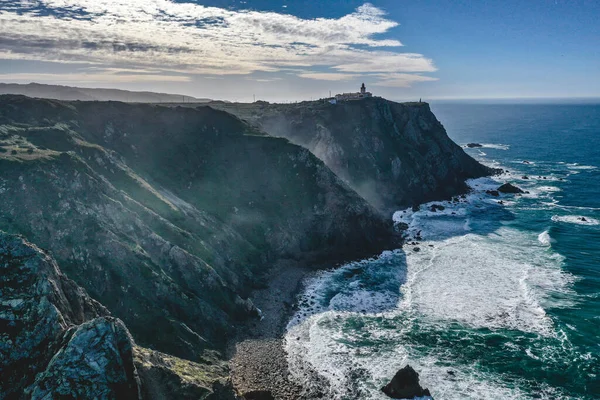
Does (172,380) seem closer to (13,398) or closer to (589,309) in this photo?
(13,398)

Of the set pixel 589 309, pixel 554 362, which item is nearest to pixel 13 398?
pixel 554 362

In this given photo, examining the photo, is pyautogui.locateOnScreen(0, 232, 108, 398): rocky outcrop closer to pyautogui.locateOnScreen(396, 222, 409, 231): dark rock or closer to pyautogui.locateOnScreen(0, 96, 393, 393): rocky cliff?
pyautogui.locateOnScreen(0, 96, 393, 393): rocky cliff

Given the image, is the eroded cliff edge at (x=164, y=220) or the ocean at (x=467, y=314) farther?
the ocean at (x=467, y=314)

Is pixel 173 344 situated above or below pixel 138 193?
below

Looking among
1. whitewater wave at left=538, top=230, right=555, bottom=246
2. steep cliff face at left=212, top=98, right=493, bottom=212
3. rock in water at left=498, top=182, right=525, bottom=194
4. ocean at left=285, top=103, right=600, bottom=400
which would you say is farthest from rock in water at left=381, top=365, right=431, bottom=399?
rock in water at left=498, top=182, right=525, bottom=194

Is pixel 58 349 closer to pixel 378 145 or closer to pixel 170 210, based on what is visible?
pixel 170 210

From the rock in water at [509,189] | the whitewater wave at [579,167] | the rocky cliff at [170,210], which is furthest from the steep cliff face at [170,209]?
the whitewater wave at [579,167]

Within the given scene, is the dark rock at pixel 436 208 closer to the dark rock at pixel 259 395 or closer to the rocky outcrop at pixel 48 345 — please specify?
the dark rock at pixel 259 395

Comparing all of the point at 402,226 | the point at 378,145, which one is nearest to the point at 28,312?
the point at 402,226
